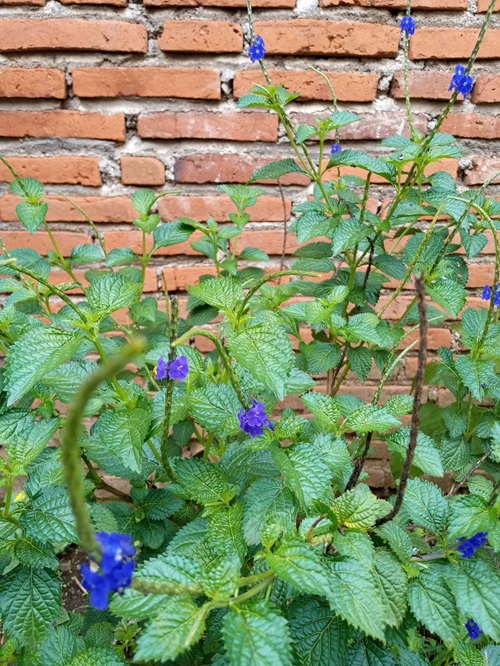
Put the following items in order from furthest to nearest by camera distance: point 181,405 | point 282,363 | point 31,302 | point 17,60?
1. point 17,60
2. point 31,302
3. point 181,405
4. point 282,363

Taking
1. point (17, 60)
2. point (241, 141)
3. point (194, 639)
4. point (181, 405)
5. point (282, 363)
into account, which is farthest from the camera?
point (241, 141)

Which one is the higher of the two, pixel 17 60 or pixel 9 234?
pixel 17 60

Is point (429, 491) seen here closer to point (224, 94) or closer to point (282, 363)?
point (282, 363)

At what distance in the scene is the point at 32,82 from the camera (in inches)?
55.4

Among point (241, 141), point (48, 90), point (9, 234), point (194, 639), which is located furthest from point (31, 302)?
point (194, 639)

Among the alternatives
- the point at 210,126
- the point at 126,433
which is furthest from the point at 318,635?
the point at 210,126

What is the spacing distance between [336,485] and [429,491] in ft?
0.52

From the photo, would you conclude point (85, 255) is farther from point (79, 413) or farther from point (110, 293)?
point (79, 413)

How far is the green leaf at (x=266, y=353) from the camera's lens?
63 cm

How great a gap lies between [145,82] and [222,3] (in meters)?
0.29

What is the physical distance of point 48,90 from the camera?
4.66 feet

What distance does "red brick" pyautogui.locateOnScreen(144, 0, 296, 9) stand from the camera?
137 cm

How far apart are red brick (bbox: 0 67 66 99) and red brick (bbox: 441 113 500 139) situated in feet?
3.55

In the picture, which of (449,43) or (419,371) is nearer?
(419,371)
